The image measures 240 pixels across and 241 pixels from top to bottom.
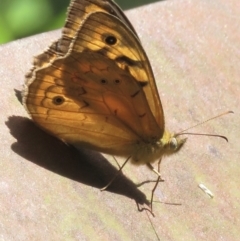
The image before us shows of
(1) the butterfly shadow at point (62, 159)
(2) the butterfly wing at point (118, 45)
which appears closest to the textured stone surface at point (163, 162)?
(1) the butterfly shadow at point (62, 159)

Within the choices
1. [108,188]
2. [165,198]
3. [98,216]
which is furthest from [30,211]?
[165,198]

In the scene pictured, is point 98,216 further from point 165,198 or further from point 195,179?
point 195,179

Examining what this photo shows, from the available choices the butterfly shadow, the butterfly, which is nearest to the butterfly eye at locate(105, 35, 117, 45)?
the butterfly

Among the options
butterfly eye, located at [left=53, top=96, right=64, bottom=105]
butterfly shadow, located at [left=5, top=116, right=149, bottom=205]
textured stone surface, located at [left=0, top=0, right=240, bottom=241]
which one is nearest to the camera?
textured stone surface, located at [left=0, top=0, right=240, bottom=241]

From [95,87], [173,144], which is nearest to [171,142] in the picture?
[173,144]

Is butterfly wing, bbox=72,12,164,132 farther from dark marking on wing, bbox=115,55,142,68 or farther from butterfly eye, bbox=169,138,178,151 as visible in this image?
butterfly eye, bbox=169,138,178,151

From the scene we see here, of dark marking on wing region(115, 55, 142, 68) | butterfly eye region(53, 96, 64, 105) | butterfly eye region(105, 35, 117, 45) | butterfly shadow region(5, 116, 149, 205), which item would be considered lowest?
butterfly shadow region(5, 116, 149, 205)

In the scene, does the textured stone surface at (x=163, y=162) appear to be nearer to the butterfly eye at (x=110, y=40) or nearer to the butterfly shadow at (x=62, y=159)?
the butterfly shadow at (x=62, y=159)
